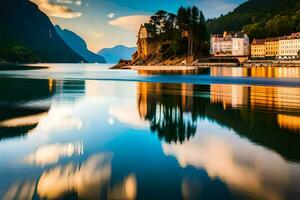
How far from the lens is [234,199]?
30.7ft

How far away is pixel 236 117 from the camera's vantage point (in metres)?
22.3

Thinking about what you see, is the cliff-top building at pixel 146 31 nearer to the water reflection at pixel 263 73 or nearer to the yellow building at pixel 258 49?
the yellow building at pixel 258 49

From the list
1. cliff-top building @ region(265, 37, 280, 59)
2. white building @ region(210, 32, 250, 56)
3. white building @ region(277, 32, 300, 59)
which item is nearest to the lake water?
white building @ region(277, 32, 300, 59)

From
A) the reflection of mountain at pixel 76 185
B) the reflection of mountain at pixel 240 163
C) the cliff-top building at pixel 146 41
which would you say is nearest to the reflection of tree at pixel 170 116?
the reflection of mountain at pixel 240 163

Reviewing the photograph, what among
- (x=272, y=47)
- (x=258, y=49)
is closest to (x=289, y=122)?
(x=272, y=47)

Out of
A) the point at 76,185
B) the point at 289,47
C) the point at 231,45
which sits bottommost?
the point at 76,185

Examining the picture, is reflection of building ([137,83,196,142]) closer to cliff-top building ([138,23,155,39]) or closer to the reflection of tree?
the reflection of tree

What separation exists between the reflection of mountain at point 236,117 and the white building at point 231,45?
389ft

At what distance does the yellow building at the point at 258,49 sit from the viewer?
146250mm

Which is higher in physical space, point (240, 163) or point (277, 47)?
point (277, 47)

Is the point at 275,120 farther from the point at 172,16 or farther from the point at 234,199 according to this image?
the point at 172,16

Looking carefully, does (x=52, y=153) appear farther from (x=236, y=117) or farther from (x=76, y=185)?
(x=236, y=117)

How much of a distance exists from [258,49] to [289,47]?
11808 mm

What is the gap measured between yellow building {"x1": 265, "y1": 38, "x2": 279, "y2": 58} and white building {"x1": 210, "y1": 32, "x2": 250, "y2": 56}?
25.8ft
